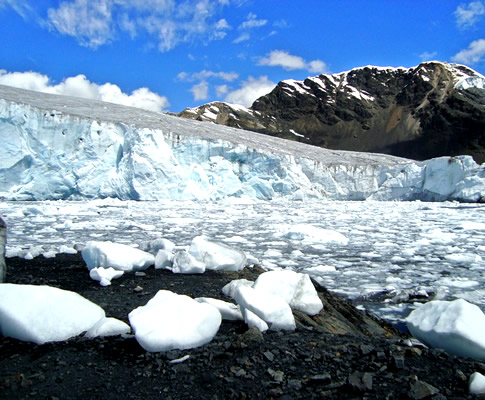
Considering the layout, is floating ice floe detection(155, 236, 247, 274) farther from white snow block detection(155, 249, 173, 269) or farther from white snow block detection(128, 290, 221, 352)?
white snow block detection(128, 290, 221, 352)

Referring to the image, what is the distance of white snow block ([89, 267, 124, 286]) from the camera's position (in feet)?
10.1

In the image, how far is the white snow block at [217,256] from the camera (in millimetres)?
3734

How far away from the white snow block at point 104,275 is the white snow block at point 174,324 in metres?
1.22

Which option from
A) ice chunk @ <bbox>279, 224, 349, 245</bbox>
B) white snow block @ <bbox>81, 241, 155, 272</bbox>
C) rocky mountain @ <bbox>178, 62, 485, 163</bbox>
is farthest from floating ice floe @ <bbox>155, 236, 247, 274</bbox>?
rocky mountain @ <bbox>178, 62, 485, 163</bbox>

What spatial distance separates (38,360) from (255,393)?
100 centimetres

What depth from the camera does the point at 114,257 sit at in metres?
3.44

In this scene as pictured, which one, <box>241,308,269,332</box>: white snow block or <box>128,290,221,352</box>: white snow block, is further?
<box>241,308,269,332</box>: white snow block

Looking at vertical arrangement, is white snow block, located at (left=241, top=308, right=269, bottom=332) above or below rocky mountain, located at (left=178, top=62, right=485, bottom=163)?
below

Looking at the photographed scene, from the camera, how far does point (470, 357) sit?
187 cm

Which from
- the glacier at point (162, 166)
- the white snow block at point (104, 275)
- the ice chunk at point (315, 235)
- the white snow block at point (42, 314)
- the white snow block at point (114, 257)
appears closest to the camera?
the white snow block at point (42, 314)

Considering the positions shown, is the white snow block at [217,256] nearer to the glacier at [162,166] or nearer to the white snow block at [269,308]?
the white snow block at [269,308]

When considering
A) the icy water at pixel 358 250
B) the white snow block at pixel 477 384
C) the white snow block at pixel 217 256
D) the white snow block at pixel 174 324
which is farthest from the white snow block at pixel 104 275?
the white snow block at pixel 477 384

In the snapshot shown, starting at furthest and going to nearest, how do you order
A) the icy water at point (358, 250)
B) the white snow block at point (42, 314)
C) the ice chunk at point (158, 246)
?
the ice chunk at point (158, 246) < the icy water at point (358, 250) < the white snow block at point (42, 314)

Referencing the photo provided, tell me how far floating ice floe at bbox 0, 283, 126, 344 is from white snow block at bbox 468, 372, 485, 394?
1.61 metres
